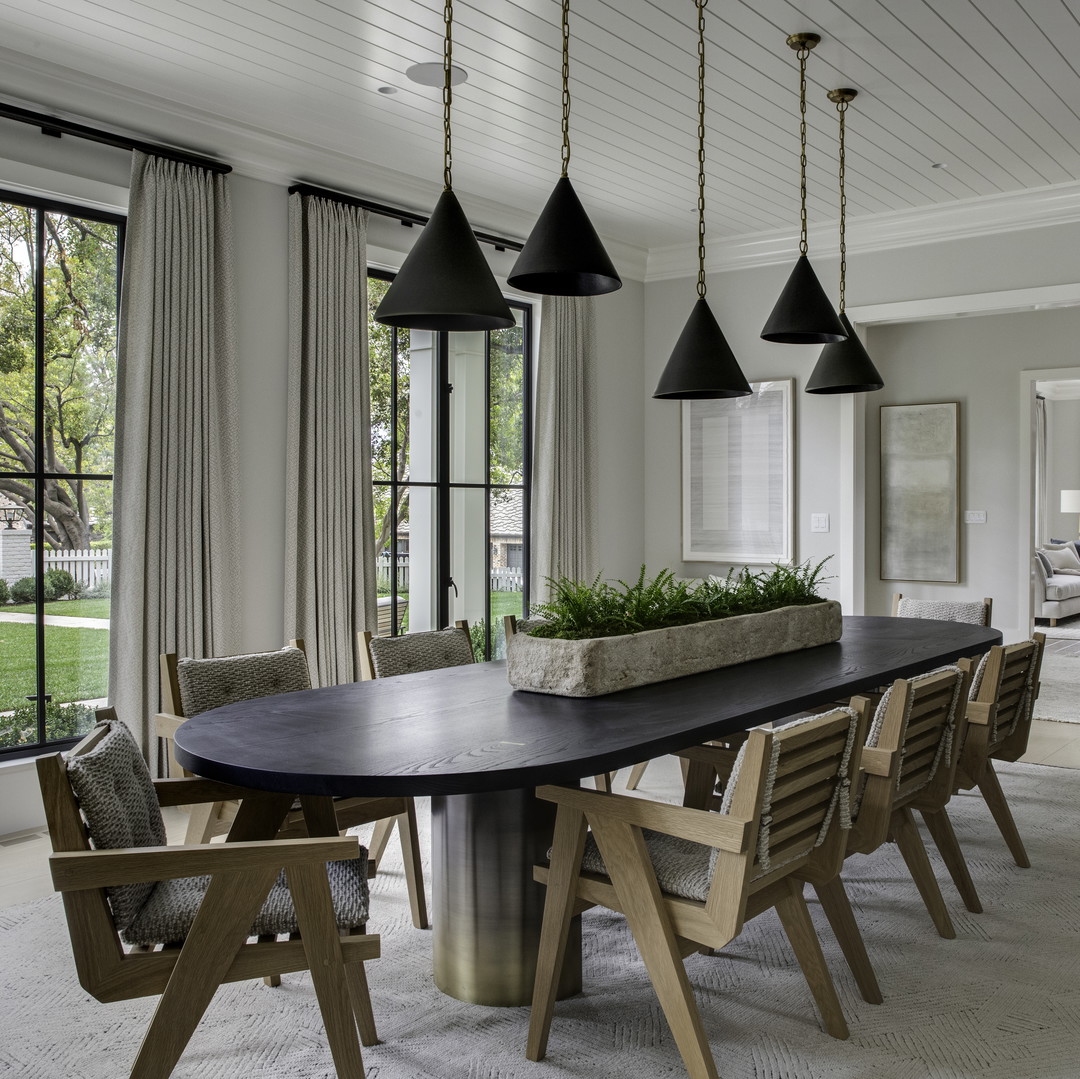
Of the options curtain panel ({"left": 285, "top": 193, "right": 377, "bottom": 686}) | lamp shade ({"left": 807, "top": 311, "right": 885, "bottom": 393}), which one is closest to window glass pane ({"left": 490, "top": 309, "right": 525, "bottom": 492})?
curtain panel ({"left": 285, "top": 193, "right": 377, "bottom": 686})

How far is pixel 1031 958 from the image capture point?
2754 mm

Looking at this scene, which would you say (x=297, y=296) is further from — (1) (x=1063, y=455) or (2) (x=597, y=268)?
(1) (x=1063, y=455)

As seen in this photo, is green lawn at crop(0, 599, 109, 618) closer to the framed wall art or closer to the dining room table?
the dining room table

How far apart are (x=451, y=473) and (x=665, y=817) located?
387 cm

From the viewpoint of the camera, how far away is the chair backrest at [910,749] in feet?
8.10

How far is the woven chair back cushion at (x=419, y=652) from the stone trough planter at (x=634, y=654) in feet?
2.33

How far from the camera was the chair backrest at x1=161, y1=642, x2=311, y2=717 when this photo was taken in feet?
9.39

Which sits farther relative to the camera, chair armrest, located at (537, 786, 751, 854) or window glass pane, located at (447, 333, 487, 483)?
window glass pane, located at (447, 333, 487, 483)

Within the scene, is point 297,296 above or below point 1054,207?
below

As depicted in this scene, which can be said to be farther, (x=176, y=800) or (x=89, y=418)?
(x=89, y=418)

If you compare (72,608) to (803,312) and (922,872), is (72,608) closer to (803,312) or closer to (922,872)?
(803,312)

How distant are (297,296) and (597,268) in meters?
2.32

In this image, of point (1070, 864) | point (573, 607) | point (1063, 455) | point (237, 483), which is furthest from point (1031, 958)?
point (1063, 455)

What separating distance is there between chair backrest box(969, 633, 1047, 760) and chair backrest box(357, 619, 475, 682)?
5.51 feet
